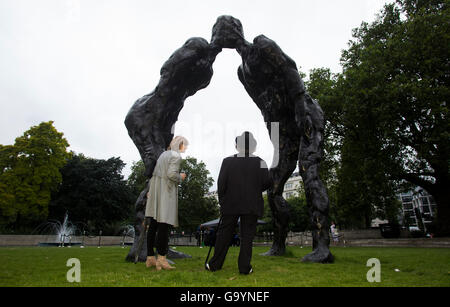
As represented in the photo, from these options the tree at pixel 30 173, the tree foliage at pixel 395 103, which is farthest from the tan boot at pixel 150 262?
the tree at pixel 30 173

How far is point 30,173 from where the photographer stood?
29812mm

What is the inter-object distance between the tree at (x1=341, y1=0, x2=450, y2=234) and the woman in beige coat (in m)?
15.1

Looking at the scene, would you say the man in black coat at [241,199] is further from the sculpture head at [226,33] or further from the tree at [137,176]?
the tree at [137,176]

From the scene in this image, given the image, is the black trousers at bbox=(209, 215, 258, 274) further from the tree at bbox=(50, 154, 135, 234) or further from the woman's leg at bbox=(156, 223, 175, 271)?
the tree at bbox=(50, 154, 135, 234)

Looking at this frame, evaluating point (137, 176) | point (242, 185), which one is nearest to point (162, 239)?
point (242, 185)

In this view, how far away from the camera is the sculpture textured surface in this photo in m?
6.13

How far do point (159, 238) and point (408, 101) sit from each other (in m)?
16.8

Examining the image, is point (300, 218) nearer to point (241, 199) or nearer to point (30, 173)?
point (30, 173)

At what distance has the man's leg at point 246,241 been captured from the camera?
4191 millimetres

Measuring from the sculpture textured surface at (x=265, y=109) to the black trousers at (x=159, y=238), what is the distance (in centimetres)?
84

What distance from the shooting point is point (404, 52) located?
658 inches

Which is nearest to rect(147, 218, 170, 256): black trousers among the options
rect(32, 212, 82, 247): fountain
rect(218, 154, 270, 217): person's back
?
Answer: rect(218, 154, 270, 217): person's back

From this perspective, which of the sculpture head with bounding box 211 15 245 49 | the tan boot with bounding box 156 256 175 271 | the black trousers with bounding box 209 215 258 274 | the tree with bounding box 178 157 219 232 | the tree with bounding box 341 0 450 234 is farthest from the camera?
the tree with bounding box 178 157 219 232
